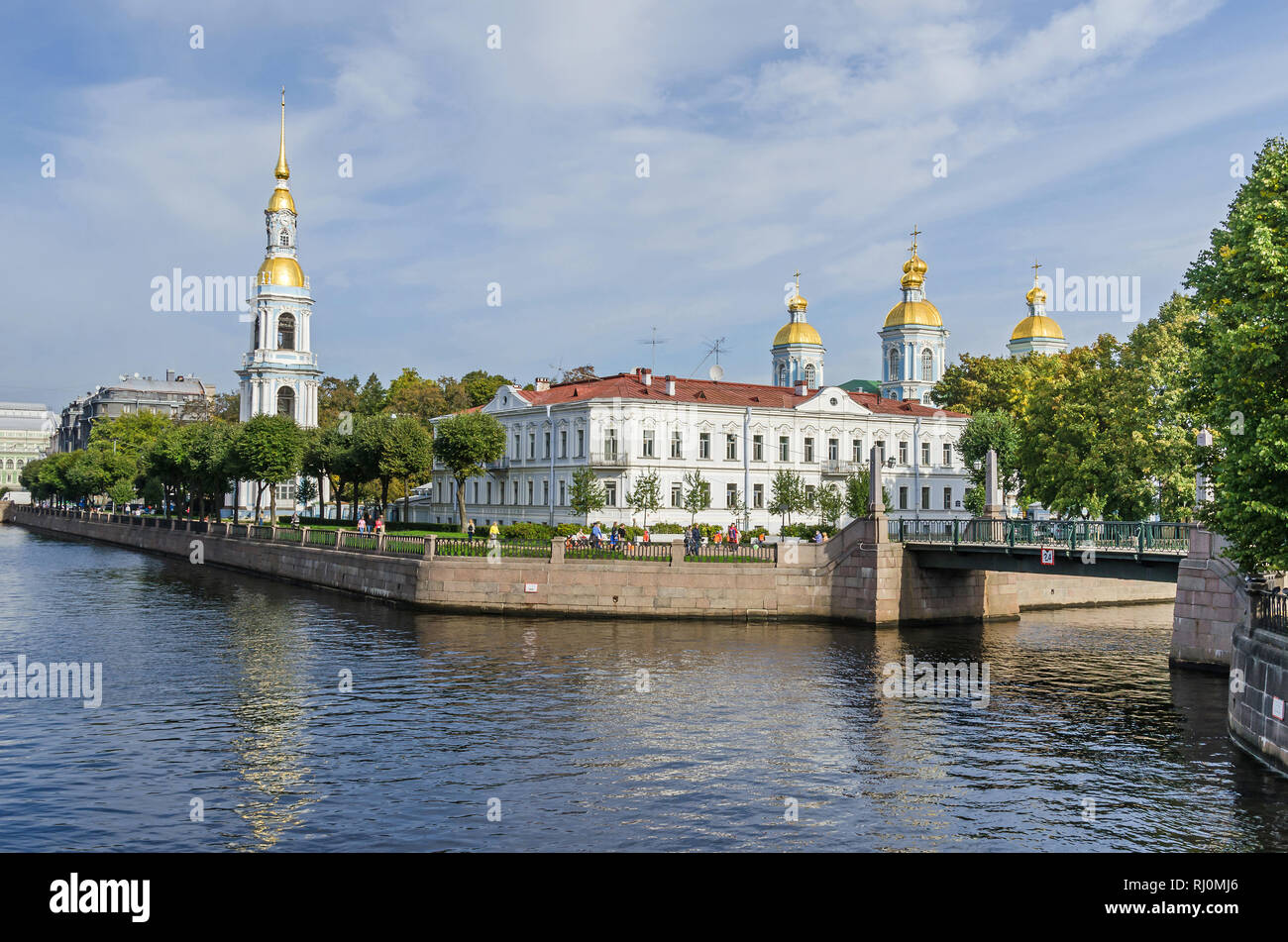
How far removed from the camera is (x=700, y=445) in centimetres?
7156

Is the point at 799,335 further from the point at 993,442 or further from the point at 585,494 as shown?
the point at 585,494

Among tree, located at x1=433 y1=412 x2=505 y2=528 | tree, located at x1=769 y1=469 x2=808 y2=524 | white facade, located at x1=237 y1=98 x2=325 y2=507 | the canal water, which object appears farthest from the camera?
white facade, located at x1=237 y1=98 x2=325 y2=507

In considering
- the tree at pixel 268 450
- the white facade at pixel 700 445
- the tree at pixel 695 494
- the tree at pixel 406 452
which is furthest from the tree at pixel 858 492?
the tree at pixel 268 450

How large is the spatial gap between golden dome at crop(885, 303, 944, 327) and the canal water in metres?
65.5

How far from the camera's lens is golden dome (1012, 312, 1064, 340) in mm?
107387

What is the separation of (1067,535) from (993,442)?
3481 cm

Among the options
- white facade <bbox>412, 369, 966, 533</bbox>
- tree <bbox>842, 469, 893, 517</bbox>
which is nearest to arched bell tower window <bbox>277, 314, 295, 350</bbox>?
white facade <bbox>412, 369, 966, 533</bbox>

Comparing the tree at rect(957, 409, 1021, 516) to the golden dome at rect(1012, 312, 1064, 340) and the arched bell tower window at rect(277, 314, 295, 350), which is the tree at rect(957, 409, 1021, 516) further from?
the arched bell tower window at rect(277, 314, 295, 350)

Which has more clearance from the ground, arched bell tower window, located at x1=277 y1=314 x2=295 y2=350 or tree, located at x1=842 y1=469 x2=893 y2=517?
arched bell tower window, located at x1=277 y1=314 x2=295 y2=350

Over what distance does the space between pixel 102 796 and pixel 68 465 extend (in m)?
136

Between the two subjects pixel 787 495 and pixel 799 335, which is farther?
pixel 799 335

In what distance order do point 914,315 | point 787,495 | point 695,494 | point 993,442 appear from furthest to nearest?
point 914,315, point 993,442, point 787,495, point 695,494

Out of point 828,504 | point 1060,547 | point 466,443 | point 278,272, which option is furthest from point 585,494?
point 278,272
